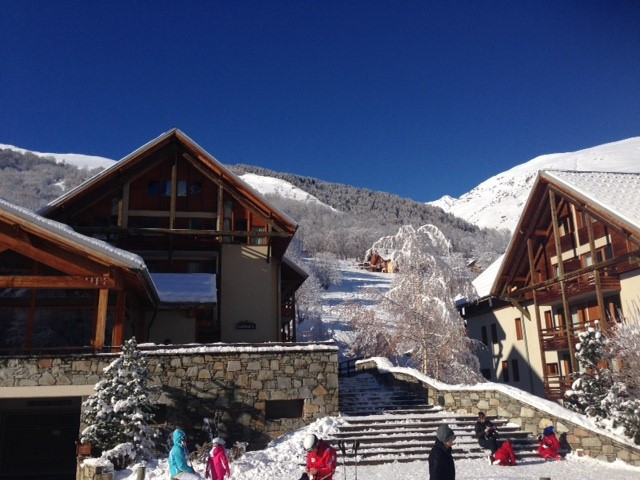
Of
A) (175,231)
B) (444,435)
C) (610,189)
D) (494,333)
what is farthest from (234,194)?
(494,333)

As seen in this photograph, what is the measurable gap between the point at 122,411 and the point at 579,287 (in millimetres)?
20118

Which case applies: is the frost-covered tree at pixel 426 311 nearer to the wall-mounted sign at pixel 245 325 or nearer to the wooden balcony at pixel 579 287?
the wooden balcony at pixel 579 287

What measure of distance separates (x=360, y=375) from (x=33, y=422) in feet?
47.9

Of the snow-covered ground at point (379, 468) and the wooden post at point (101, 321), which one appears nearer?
the snow-covered ground at point (379, 468)

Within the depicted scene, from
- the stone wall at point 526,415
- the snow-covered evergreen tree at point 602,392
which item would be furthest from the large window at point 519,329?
the snow-covered evergreen tree at point 602,392

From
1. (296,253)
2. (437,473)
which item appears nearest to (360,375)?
(437,473)

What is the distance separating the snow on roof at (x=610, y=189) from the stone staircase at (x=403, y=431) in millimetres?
9970

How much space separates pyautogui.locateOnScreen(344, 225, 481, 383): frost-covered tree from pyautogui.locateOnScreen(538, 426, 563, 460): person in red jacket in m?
10.8

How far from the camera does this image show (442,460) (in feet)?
25.7

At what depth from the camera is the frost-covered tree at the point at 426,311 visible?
2672 centimetres

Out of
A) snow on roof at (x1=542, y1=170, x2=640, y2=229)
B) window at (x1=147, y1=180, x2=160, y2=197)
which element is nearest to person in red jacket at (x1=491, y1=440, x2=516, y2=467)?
snow on roof at (x1=542, y1=170, x2=640, y2=229)

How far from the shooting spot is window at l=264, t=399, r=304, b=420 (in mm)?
16469

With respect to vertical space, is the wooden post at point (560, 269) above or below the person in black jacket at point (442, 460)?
above

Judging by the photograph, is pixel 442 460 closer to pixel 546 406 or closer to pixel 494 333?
pixel 546 406
